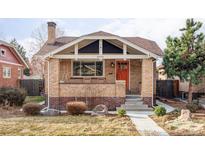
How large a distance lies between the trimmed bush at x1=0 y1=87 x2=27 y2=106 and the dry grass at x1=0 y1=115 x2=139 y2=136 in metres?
2.95

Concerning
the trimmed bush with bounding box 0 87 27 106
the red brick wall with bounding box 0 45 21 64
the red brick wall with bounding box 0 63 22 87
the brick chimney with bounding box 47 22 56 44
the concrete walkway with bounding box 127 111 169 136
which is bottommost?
the concrete walkway with bounding box 127 111 169 136

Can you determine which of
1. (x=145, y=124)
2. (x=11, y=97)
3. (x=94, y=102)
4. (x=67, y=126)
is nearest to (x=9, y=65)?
(x=11, y=97)

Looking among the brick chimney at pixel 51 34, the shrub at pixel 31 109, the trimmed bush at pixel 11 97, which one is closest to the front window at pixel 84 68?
the brick chimney at pixel 51 34

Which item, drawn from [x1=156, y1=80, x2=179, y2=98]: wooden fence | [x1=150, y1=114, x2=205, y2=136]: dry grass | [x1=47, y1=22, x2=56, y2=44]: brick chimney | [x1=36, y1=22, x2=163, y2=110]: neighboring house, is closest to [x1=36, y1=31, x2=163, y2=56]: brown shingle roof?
[x1=47, y1=22, x2=56, y2=44]: brick chimney

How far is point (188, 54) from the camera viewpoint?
1195cm

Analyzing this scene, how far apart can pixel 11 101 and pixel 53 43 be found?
13.5ft

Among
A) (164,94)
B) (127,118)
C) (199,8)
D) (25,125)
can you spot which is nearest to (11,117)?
(25,125)

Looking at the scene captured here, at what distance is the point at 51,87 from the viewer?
12.0 metres

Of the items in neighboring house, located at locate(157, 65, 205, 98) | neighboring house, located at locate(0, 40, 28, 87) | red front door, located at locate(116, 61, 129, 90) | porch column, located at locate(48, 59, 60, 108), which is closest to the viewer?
porch column, located at locate(48, 59, 60, 108)

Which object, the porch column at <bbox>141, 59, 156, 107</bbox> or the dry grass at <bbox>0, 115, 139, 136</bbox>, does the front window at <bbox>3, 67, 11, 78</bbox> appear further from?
the porch column at <bbox>141, 59, 156, 107</bbox>

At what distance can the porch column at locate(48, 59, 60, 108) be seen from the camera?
39.2 ft

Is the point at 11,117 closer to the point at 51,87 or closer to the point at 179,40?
the point at 51,87

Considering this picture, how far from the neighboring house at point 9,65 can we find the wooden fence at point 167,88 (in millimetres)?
9324
